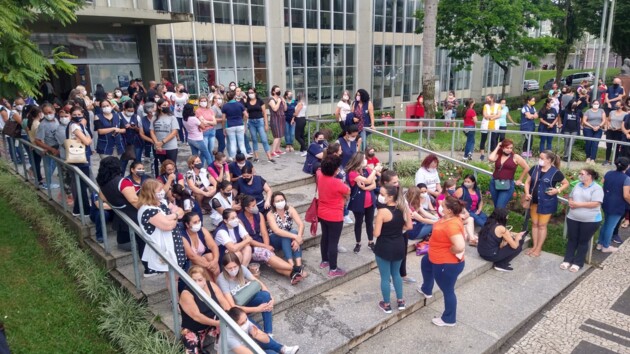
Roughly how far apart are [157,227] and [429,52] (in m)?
13.7

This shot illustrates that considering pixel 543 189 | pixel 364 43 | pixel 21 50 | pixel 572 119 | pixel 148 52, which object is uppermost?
pixel 364 43

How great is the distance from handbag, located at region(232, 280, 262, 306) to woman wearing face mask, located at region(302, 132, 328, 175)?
12.4 feet

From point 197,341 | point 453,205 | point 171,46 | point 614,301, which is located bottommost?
point 614,301

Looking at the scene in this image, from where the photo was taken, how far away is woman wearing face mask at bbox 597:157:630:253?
24.2 ft

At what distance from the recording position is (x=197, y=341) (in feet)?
15.6

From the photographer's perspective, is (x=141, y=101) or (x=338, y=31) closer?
(x=141, y=101)

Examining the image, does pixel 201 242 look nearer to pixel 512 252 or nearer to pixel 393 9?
pixel 512 252

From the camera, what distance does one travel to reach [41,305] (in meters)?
5.85

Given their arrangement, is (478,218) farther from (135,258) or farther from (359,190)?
(135,258)

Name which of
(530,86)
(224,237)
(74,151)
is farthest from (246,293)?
(530,86)

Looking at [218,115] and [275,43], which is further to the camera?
[275,43]

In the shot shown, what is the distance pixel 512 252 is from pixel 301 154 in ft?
18.8

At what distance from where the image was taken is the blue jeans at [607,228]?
771 cm

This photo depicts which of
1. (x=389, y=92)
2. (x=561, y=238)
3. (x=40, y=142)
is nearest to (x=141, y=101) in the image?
(x=40, y=142)
